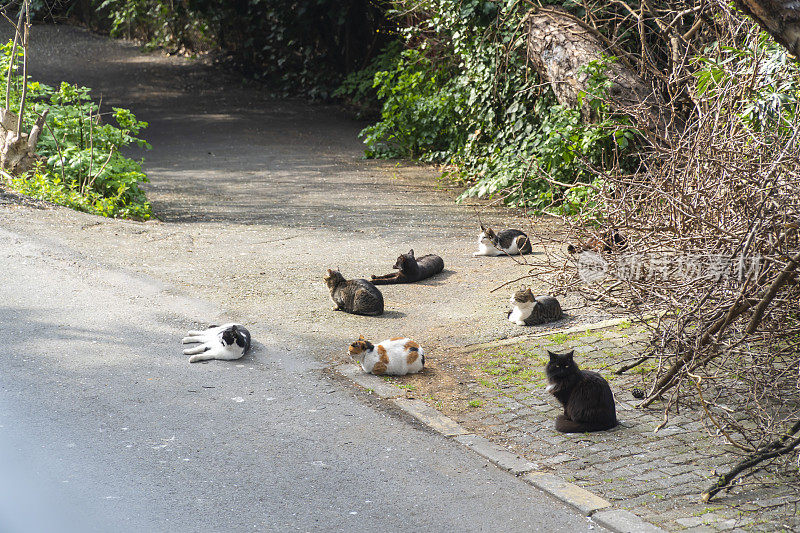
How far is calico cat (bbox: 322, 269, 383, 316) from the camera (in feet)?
Answer: 25.0

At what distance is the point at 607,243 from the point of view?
5906mm

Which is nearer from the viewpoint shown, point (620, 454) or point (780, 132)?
point (620, 454)

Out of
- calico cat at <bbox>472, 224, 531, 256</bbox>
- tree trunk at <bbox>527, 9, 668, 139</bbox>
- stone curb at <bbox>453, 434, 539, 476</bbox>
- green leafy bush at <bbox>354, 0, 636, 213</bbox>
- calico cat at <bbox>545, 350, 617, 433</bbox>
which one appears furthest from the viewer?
green leafy bush at <bbox>354, 0, 636, 213</bbox>

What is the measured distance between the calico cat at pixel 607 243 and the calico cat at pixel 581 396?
89cm

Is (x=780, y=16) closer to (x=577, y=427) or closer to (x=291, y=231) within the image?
(x=577, y=427)

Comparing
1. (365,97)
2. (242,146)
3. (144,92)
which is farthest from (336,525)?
(144,92)

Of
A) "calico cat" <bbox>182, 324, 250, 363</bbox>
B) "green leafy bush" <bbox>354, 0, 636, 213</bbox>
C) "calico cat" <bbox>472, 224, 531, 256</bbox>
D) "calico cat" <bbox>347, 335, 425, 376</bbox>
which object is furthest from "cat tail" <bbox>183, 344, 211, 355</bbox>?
"green leafy bush" <bbox>354, 0, 636, 213</bbox>

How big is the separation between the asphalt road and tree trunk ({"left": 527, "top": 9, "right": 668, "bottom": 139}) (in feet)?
7.87

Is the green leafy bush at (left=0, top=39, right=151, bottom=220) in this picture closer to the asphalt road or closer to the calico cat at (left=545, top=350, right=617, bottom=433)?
the asphalt road

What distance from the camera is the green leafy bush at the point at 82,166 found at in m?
11.8

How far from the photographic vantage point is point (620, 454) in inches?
196

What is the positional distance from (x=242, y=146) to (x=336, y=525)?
49.6 feet

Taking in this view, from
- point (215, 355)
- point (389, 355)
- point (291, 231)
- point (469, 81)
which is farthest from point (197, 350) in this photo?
point (469, 81)

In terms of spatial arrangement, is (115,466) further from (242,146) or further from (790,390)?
(242,146)
